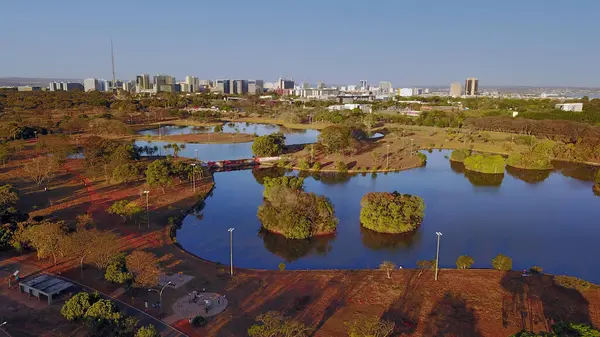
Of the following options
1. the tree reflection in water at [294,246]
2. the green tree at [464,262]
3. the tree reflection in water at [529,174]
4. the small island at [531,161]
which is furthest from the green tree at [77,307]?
the small island at [531,161]

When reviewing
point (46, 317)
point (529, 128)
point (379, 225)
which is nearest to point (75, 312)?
point (46, 317)

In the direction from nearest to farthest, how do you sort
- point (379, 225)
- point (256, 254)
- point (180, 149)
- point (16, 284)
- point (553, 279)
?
point (16, 284), point (553, 279), point (256, 254), point (379, 225), point (180, 149)

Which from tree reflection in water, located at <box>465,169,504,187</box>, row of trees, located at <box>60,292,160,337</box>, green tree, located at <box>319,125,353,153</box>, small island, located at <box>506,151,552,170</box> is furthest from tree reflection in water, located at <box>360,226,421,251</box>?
small island, located at <box>506,151,552,170</box>

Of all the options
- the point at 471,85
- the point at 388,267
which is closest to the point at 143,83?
the point at 471,85

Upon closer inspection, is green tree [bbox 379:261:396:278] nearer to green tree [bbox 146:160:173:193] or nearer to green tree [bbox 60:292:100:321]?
green tree [bbox 60:292:100:321]

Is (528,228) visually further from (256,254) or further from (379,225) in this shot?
(256,254)

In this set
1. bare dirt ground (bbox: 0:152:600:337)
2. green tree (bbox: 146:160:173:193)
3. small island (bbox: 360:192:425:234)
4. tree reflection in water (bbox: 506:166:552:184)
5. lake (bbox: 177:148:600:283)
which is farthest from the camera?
tree reflection in water (bbox: 506:166:552:184)
